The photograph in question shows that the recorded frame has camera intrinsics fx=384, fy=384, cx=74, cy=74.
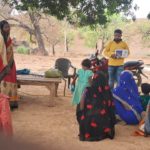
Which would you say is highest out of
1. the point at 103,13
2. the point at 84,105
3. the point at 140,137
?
the point at 103,13

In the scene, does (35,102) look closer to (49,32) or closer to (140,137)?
(140,137)

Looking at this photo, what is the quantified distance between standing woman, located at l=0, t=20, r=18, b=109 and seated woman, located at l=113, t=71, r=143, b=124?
2.06 metres

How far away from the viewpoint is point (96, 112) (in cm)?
577

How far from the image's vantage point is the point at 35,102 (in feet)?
29.2

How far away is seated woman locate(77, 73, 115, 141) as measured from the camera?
573 cm

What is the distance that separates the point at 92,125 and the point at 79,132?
36cm

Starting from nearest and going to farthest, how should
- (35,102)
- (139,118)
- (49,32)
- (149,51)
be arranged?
(139,118)
(35,102)
(49,32)
(149,51)

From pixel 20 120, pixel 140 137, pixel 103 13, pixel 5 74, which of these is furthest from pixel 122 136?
pixel 103 13

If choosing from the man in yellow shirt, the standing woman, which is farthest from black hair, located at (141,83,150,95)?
the standing woman

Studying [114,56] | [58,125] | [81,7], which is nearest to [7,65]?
[58,125]

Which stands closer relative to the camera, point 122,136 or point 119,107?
point 122,136

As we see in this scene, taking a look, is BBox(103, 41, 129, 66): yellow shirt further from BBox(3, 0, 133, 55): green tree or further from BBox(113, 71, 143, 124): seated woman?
BBox(113, 71, 143, 124): seated woman

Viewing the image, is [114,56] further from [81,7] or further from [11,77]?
[11,77]

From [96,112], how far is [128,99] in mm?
1040
